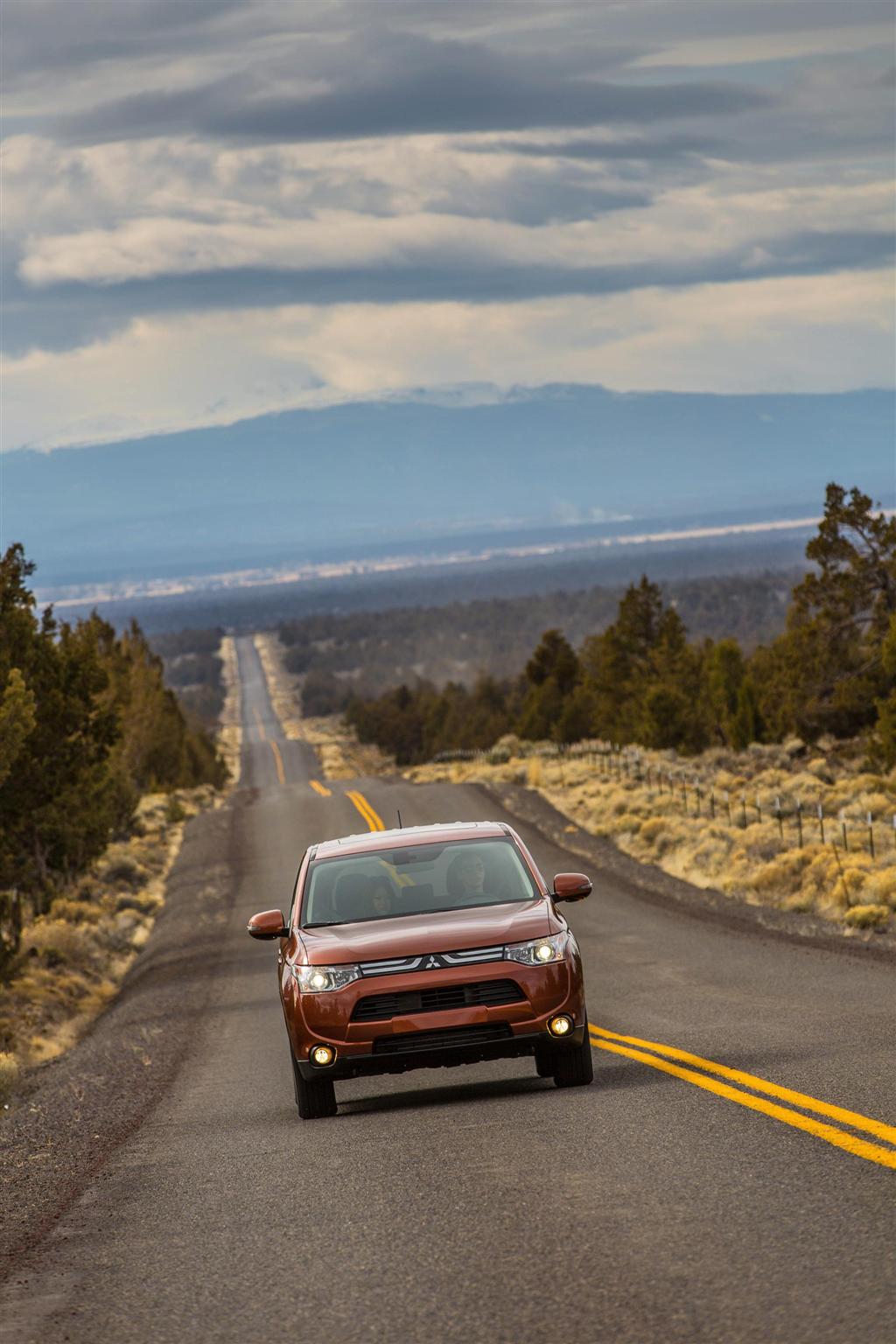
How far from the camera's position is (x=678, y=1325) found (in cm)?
544

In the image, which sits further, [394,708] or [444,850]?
[394,708]

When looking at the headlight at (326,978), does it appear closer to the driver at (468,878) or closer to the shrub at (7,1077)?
the driver at (468,878)

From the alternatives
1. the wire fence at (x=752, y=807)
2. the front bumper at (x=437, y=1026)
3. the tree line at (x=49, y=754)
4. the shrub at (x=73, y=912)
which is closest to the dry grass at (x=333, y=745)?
the wire fence at (x=752, y=807)

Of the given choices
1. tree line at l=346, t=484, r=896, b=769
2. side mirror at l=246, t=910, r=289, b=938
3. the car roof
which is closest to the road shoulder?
the car roof

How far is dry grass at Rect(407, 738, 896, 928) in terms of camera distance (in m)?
23.4

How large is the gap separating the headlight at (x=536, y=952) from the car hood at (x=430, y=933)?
5 centimetres

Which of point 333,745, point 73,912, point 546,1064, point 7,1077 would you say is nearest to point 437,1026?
point 546,1064

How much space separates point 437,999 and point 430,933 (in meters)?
0.52

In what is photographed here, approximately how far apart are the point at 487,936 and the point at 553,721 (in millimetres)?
74192

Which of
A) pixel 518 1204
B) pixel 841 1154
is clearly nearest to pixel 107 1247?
pixel 518 1204

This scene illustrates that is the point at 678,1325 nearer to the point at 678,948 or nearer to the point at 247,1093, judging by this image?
the point at 247,1093

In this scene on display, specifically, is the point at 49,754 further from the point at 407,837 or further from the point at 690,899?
the point at 407,837

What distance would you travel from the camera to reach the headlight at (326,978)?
9.99m

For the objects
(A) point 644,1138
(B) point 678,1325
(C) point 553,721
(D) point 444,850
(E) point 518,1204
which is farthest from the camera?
(C) point 553,721
